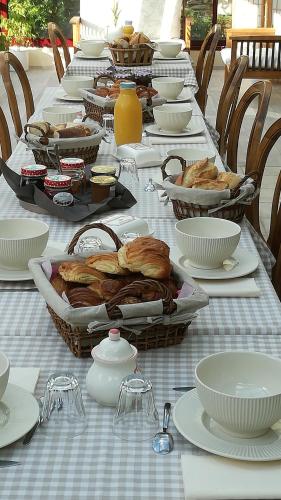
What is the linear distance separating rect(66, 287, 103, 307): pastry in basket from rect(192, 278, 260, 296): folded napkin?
295mm

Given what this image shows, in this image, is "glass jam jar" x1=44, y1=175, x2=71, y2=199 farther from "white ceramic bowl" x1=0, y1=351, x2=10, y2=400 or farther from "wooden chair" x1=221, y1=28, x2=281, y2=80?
"wooden chair" x1=221, y1=28, x2=281, y2=80

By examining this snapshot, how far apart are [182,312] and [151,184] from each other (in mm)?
1055

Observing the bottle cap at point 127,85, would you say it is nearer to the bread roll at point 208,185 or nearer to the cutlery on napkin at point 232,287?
the bread roll at point 208,185

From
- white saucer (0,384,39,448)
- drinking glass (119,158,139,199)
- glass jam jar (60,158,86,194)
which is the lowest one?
drinking glass (119,158,139,199)

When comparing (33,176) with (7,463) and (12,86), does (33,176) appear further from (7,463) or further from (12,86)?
(12,86)

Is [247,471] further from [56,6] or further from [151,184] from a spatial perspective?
[56,6]

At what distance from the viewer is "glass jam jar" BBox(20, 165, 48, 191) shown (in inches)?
87.8

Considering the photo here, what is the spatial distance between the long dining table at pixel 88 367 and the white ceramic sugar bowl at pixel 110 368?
2cm

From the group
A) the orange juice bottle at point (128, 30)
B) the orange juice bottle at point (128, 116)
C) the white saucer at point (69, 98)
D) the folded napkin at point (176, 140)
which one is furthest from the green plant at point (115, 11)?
the orange juice bottle at point (128, 116)

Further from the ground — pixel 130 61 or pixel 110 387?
pixel 110 387

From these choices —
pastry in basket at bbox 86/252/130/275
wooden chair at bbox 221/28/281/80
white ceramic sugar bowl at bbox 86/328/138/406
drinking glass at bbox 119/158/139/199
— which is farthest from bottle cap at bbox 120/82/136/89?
wooden chair at bbox 221/28/281/80

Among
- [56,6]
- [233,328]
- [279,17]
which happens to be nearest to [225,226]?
[233,328]

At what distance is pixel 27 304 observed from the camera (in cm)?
159

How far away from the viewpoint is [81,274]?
145 centimetres
